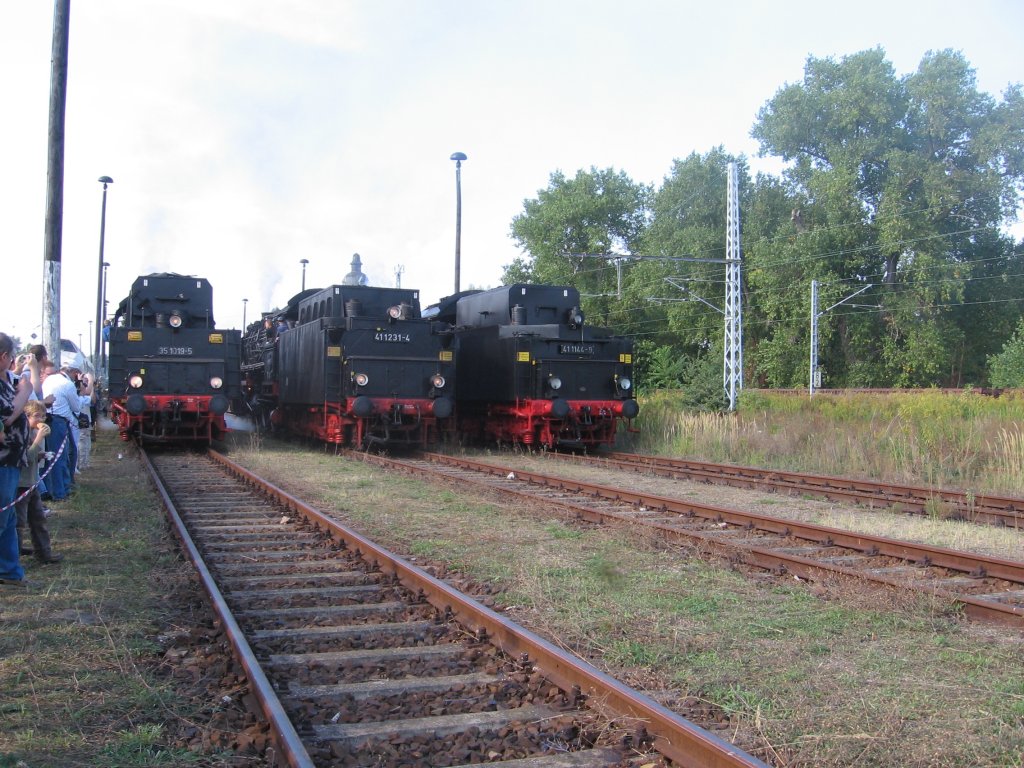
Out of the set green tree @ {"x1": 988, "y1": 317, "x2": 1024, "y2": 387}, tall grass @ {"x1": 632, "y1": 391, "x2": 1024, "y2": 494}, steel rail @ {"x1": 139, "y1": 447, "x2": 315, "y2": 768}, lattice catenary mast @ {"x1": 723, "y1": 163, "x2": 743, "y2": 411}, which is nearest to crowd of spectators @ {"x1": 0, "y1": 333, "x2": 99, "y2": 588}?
steel rail @ {"x1": 139, "y1": 447, "x2": 315, "y2": 768}

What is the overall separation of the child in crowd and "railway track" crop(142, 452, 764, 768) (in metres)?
1.25

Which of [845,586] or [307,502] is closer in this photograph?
[845,586]

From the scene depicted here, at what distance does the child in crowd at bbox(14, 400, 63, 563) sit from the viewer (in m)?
7.08

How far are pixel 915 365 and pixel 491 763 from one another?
4095cm

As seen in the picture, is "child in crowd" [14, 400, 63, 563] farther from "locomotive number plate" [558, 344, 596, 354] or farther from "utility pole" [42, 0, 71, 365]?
"locomotive number plate" [558, 344, 596, 354]

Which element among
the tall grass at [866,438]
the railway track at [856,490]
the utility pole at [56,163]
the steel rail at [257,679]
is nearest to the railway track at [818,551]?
the railway track at [856,490]

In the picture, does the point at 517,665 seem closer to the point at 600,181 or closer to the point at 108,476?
the point at 108,476

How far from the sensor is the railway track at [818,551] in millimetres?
6422

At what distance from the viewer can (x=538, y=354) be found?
17766 mm

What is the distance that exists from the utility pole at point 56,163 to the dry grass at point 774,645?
22.4 feet

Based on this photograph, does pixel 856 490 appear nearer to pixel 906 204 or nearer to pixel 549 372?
pixel 549 372

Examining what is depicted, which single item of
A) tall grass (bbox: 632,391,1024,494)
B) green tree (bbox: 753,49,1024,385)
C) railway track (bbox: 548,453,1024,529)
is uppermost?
green tree (bbox: 753,49,1024,385)

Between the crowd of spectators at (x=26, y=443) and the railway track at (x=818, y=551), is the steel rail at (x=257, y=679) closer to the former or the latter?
the crowd of spectators at (x=26, y=443)

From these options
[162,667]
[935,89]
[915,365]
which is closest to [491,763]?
[162,667]
